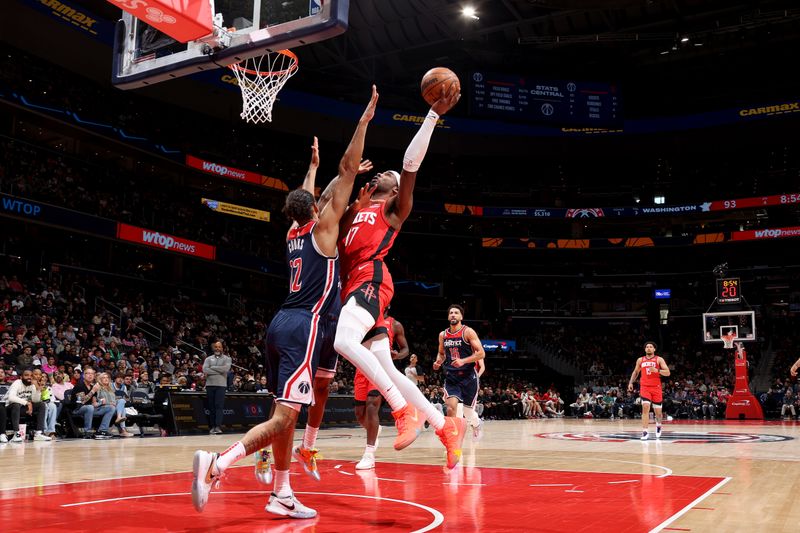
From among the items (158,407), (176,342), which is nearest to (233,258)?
(176,342)

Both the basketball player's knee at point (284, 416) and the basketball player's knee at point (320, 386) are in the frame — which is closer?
the basketball player's knee at point (284, 416)

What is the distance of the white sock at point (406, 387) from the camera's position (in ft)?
18.1

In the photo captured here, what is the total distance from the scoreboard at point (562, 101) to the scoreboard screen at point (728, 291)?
1055 centimetres

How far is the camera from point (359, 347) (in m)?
5.41

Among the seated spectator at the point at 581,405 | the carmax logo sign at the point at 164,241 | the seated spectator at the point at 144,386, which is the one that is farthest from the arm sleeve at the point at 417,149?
the seated spectator at the point at 581,405

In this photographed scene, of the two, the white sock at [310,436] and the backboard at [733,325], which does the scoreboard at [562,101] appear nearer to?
the backboard at [733,325]

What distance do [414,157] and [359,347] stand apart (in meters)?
1.49

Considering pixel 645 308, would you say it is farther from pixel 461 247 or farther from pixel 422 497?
pixel 422 497

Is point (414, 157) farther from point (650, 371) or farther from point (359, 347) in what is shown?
point (650, 371)

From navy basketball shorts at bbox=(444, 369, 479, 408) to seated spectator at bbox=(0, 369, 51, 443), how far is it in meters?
7.43

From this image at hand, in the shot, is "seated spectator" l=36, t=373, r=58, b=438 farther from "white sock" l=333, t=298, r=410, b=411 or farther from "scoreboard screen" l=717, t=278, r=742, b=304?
"scoreboard screen" l=717, t=278, r=742, b=304

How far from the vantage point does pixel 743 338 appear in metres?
26.2

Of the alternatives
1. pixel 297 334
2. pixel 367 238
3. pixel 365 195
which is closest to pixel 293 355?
pixel 297 334

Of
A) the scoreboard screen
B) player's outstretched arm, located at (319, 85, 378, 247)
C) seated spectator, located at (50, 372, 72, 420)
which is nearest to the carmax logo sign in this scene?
seated spectator, located at (50, 372, 72, 420)
